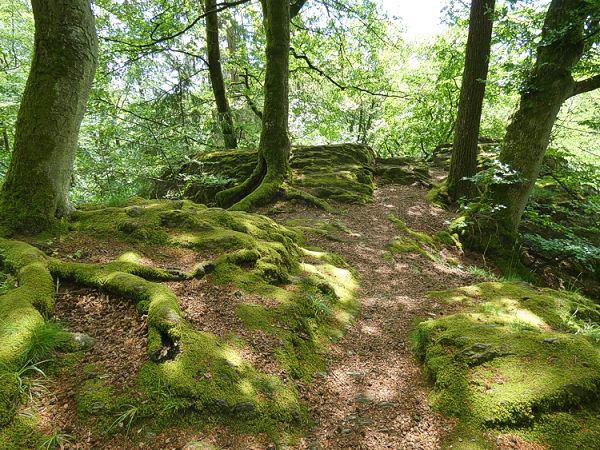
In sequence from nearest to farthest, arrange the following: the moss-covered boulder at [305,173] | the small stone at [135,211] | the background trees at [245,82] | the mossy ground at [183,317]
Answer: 1. the mossy ground at [183,317]
2. the small stone at [135,211]
3. the background trees at [245,82]
4. the moss-covered boulder at [305,173]

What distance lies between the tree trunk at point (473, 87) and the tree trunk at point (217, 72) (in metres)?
7.26

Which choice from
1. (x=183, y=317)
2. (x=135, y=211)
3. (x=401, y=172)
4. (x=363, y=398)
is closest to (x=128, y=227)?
(x=135, y=211)

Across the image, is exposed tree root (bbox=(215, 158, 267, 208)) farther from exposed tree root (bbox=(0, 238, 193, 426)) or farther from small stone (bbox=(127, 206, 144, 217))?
exposed tree root (bbox=(0, 238, 193, 426))

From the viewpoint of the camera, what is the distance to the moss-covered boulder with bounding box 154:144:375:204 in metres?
10.1

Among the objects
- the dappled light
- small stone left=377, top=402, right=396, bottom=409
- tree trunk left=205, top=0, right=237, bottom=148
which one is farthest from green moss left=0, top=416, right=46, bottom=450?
tree trunk left=205, top=0, right=237, bottom=148

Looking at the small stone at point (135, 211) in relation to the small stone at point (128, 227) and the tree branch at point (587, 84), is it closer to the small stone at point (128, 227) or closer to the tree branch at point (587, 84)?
the small stone at point (128, 227)

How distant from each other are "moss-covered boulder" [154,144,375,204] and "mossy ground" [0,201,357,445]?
14.2 ft

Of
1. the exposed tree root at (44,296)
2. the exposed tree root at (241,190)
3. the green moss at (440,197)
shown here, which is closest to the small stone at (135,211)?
the exposed tree root at (44,296)

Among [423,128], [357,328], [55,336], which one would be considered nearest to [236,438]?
[55,336]

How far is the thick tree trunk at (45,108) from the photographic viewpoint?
4.08 metres

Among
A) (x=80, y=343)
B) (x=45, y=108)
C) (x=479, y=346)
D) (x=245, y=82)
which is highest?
(x=245, y=82)

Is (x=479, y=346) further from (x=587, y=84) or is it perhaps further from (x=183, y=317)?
(x=587, y=84)

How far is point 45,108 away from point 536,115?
8.56 meters

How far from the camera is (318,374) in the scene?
346cm
